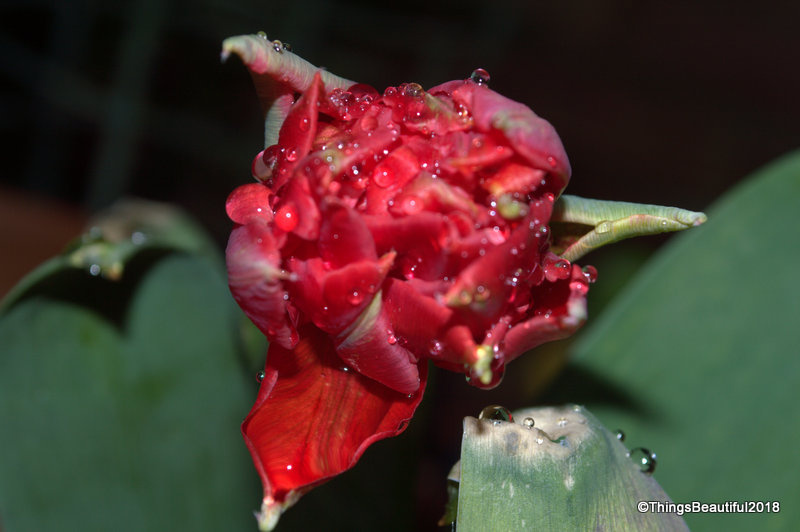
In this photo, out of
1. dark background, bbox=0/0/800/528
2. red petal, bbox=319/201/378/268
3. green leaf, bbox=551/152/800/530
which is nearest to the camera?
red petal, bbox=319/201/378/268

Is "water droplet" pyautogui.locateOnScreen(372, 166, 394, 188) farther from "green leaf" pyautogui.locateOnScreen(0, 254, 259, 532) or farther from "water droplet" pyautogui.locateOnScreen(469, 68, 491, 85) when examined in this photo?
"green leaf" pyautogui.locateOnScreen(0, 254, 259, 532)

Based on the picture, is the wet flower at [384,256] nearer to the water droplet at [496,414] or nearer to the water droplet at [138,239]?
the water droplet at [496,414]

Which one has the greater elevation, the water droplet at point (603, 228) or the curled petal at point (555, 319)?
the water droplet at point (603, 228)

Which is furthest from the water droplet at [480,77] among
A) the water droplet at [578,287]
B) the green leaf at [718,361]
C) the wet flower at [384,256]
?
the green leaf at [718,361]

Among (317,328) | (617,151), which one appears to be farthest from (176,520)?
(617,151)

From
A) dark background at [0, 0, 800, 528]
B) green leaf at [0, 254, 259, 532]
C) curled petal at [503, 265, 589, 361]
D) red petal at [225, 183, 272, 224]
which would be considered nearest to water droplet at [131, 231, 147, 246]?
green leaf at [0, 254, 259, 532]

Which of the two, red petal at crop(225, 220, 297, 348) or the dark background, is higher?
red petal at crop(225, 220, 297, 348)

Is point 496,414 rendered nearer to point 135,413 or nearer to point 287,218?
point 287,218
